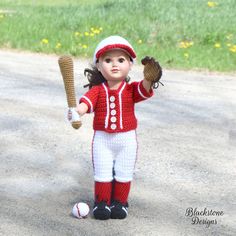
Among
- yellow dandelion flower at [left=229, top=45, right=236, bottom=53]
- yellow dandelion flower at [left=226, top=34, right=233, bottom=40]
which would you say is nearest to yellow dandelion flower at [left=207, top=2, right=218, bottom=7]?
yellow dandelion flower at [left=226, top=34, right=233, bottom=40]

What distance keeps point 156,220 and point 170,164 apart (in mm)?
1267

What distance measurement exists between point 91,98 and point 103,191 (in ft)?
2.01

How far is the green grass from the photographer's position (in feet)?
36.7

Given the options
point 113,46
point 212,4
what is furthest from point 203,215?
point 212,4

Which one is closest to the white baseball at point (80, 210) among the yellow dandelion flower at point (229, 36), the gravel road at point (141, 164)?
the gravel road at point (141, 164)

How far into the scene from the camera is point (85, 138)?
665 centimetres

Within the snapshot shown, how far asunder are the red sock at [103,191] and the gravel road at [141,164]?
146 millimetres

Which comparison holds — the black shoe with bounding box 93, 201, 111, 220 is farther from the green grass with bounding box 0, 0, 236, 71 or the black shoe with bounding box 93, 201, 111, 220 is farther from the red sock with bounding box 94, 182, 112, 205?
the green grass with bounding box 0, 0, 236, 71

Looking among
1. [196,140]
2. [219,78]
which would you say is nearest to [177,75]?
[219,78]

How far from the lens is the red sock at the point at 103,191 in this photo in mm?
4754

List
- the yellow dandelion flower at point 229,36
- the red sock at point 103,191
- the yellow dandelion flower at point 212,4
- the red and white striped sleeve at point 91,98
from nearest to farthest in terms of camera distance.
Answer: the red and white striped sleeve at point 91,98 < the red sock at point 103,191 < the yellow dandelion flower at point 229,36 < the yellow dandelion flower at point 212,4

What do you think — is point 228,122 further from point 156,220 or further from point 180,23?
point 180,23

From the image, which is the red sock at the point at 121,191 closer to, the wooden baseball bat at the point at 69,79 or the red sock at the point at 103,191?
the red sock at the point at 103,191

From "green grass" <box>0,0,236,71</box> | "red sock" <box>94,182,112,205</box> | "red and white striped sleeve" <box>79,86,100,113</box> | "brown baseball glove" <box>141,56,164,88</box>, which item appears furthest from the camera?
"green grass" <box>0,0,236,71</box>
